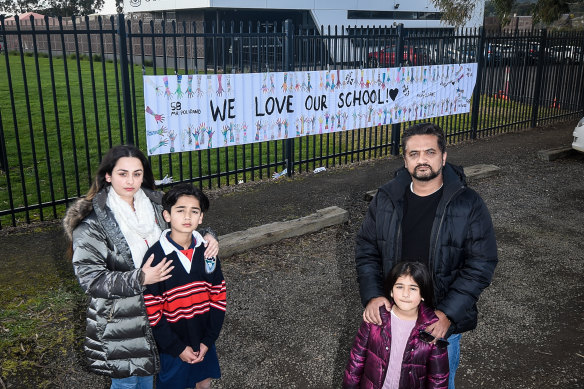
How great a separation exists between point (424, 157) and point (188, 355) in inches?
62.8

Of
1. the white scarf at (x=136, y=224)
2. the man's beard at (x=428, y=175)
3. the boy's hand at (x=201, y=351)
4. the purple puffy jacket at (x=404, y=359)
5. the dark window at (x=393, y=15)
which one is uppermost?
the dark window at (x=393, y=15)

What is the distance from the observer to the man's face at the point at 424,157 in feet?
9.23

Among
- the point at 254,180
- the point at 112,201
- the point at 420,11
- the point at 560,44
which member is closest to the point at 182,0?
the point at 420,11

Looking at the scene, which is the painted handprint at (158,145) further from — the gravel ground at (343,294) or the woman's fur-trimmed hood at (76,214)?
the woman's fur-trimmed hood at (76,214)

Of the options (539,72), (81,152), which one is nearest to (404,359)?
(81,152)

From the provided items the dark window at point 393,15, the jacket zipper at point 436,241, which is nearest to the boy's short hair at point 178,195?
the jacket zipper at point 436,241

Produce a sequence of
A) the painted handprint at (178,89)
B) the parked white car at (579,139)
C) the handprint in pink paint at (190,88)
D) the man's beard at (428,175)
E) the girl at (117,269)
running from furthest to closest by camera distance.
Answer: the parked white car at (579,139)
the handprint in pink paint at (190,88)
the painted handprint at (178,89)
the man's beard at (428,175)
the girl at (117,269)

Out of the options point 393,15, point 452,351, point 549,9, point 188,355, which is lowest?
point 452,351

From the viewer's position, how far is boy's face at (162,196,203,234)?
9.08ft

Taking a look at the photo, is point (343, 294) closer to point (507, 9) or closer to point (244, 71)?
point (244, 71)

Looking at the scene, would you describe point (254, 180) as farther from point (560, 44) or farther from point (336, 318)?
point (560, 44)

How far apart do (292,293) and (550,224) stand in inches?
150

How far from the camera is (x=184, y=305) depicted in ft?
9.25

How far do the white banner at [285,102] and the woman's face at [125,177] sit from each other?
3904mm
